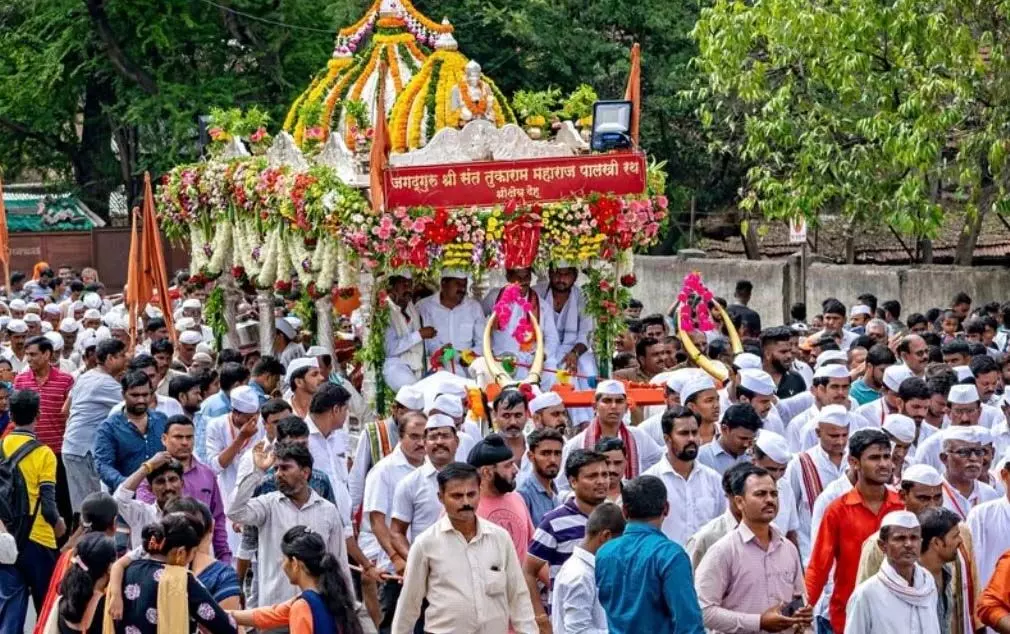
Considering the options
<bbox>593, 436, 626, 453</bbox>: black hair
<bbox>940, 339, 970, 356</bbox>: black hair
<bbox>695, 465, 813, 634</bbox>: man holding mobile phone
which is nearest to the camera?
<bbox>695, 465, 813, 634</bbox>: man holding mobile phone

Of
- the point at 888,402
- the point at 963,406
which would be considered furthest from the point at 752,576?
the point at 888,402

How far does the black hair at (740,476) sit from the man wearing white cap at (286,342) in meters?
8.50

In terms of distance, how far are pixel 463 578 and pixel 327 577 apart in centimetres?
74

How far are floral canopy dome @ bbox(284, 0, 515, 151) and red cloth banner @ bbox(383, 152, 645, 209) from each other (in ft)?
4.09

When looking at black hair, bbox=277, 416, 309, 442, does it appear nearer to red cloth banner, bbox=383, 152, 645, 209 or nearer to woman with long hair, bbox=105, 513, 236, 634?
woman with long hair, bbox=105, 513, 236, 634

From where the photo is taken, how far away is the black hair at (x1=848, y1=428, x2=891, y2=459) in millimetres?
10266

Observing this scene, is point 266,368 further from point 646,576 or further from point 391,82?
point 646,576

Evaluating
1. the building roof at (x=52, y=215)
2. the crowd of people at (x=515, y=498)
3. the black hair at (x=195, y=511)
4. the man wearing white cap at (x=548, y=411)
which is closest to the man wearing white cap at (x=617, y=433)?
the crowd of people at (x=515, y=498)

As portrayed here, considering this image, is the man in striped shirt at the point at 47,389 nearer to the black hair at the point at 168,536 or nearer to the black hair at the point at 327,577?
the black hair at the point at 168,536

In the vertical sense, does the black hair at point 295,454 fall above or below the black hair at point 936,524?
above

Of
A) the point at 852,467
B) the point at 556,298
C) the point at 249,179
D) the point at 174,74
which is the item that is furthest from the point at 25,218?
the point at 852,467

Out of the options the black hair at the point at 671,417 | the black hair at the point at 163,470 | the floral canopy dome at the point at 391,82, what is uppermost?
the floral canopy dome at the point at 391,82

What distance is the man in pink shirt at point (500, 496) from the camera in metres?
10.4

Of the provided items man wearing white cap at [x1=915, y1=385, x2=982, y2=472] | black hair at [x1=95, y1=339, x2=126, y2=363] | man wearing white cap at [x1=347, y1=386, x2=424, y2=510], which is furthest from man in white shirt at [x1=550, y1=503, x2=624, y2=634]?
black hair at [x1=95, y1=339, x2=126, y2=363]
